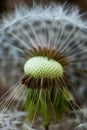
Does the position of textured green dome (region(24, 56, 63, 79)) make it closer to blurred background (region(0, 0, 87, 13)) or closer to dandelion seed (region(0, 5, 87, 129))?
dandelion seed (region(0, 5, 87, 129))

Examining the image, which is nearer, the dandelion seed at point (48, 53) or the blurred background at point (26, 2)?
the dandelion seed at point (48, 53)

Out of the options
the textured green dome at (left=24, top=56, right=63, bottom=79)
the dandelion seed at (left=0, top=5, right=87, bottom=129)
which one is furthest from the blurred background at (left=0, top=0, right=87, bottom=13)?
the textured green dome at (left=24, top=56, right=63, bottom=79)

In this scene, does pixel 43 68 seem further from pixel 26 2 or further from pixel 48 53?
pixel 26 2

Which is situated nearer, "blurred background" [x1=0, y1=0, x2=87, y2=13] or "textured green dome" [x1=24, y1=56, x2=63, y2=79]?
"textured green dome" [x1=24, y1=56, x2=63, y2=79]

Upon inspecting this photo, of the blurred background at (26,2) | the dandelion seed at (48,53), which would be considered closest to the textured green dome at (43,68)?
the dandelion seed at (48,53)

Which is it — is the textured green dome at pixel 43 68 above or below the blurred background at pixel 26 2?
below

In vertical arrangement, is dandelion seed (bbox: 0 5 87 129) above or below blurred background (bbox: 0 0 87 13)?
below

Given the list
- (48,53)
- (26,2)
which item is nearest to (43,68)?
(48,53)

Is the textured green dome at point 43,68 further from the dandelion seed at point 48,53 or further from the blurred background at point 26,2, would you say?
the blurred background at point 26,2
